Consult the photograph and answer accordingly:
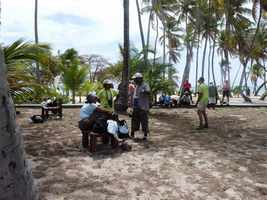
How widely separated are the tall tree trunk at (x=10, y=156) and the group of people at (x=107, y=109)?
5.37 meters

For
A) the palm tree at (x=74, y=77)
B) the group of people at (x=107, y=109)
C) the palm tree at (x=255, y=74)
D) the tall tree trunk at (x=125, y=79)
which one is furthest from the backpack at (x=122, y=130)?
the palm tree at (x=255, y=74)

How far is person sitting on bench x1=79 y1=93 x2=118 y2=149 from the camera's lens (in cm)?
774

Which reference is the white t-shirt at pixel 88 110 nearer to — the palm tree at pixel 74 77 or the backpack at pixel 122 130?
the backpack at pixel 122 130

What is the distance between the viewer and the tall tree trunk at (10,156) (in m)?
2.27

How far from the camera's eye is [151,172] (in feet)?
20.6

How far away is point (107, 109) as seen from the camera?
870 centimetres

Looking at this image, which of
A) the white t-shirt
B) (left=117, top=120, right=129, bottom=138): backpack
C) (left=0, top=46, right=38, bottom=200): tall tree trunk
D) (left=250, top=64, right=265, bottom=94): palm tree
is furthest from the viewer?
(left=250, top=64, right=265, bottom=94): palm tree

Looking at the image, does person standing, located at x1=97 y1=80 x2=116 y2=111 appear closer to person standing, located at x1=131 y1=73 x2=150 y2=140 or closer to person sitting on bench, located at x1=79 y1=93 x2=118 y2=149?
person standing, located at x1=131 y1=73 x2=150 y2=140

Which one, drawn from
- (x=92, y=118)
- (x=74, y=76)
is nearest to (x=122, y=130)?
(x=92, y=118)

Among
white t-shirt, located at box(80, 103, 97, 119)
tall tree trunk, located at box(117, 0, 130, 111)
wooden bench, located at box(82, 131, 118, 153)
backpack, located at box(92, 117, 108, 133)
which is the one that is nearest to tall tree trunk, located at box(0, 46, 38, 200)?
wooden bench, located at box(82, 131, 118, 153)

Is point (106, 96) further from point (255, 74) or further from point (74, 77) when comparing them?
point (255, 74)

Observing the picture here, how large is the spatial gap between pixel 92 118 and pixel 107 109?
0.93 m

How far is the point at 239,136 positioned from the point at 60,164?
16.9 feet

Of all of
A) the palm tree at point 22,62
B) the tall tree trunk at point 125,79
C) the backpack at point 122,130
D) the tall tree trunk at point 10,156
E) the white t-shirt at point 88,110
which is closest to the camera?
the tall tree trunk at point 10,156
